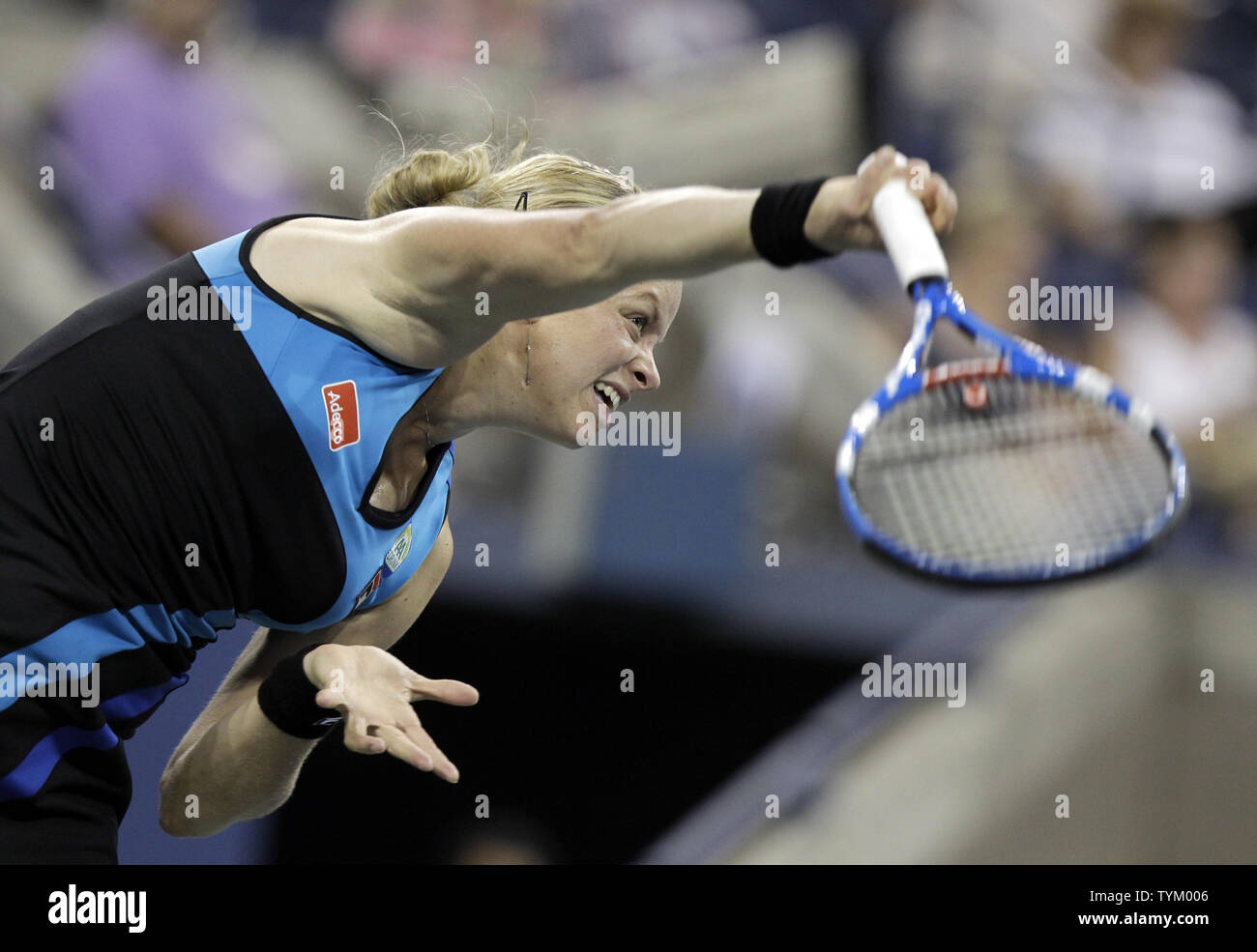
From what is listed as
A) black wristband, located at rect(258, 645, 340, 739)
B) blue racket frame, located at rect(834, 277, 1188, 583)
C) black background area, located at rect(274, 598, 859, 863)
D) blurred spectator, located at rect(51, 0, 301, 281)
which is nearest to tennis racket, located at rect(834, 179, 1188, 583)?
blue racket frame, located at rect(834, 277, 1188, 583)

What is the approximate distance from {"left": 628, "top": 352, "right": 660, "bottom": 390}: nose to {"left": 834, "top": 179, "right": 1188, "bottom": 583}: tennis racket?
42 centimetres

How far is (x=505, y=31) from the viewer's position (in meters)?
4.71

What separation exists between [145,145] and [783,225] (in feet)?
9.28

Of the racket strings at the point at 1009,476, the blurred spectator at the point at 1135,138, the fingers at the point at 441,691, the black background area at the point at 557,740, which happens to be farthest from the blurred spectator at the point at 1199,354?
the fingers at the point at 441,691

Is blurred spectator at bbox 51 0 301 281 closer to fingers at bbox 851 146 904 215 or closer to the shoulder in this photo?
the shoulder

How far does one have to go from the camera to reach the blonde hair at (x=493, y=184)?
6.93 ft

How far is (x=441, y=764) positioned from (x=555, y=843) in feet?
7.43

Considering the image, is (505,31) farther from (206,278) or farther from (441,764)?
(441,764)

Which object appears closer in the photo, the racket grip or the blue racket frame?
the racket grip

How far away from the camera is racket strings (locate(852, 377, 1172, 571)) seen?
1801mm

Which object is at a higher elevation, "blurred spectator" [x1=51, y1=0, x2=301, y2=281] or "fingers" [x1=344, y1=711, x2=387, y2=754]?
"blurred spectator" [x1=51, y1=0, x2=301, y2=281]

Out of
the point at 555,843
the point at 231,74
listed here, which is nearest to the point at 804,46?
the point at 231,74

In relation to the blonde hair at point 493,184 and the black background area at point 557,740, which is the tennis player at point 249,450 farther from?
the black background area at point 557,740
